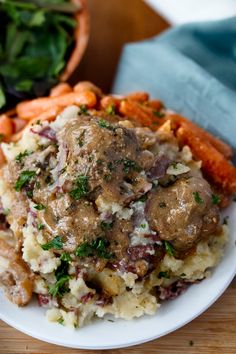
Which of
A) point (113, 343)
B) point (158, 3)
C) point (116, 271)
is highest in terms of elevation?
point (158, 3)

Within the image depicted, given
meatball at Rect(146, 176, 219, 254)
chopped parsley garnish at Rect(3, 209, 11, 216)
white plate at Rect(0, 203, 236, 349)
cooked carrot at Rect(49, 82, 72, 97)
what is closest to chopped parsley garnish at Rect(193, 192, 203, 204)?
meatball at Rect(146, 176, 219, 254)

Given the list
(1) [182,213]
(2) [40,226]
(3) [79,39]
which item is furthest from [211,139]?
(3) [79,39]

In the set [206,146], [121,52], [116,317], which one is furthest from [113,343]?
[121,52]

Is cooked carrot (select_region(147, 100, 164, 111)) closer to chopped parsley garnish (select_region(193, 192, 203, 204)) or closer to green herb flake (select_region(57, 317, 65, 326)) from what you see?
chopped parsley garnish (select_region(193, 192, 203, 204))

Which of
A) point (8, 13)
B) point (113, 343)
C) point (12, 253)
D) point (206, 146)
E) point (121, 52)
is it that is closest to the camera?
point (113, 343)

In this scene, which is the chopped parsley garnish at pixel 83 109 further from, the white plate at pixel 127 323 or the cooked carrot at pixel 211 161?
the white plate at pixel 127 323

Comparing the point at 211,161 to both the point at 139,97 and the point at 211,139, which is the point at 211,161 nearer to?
the point at 211,139

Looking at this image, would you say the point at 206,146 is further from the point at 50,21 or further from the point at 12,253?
the point at 50,21
